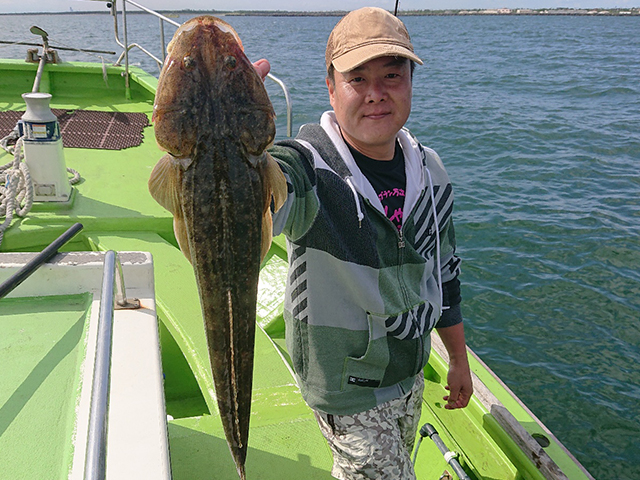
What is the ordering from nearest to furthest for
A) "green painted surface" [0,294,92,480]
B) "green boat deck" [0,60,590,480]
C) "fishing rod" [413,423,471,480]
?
1. "green painted surface" [0,294,92,480]
2. "green boat deck" [0,60,590,480]
3. "fishing rod" [413,423,471,480]

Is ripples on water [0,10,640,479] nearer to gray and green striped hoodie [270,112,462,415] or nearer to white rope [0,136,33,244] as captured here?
gray and green striped hoodie [270,112,462,415]

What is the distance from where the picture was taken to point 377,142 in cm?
226

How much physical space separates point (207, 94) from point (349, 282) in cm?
108

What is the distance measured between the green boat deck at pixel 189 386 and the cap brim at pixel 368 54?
1.79 meters

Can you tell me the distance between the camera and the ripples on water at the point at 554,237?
19.5 feet

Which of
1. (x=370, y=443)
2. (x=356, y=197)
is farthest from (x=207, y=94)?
(x=370, y=443)

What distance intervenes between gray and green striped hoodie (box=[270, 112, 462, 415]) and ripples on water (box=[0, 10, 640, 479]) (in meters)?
3.91

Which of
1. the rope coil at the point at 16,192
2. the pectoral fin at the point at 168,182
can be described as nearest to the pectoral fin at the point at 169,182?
the pectoral fin at the point at 168,182

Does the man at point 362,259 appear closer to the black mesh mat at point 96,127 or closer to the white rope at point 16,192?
the white rope at point 16,192

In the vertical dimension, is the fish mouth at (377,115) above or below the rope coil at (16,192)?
above

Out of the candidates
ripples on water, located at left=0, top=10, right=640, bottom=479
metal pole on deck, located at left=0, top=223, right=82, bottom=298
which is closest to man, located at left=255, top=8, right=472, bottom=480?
metal pole on deck, located at left=0, top=223, right=82, bottom=298

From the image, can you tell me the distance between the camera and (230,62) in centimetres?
139

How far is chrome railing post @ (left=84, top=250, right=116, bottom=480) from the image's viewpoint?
130 centimetres

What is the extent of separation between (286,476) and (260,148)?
2.02 metres
